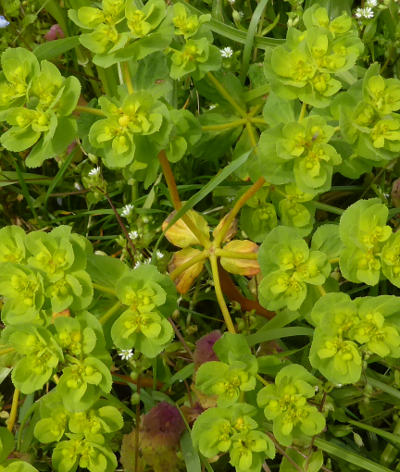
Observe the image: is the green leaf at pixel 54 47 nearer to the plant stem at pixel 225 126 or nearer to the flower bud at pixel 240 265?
the plant stem at pixel 225 126

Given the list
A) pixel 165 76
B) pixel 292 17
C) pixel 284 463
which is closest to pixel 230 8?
pixel 292 17

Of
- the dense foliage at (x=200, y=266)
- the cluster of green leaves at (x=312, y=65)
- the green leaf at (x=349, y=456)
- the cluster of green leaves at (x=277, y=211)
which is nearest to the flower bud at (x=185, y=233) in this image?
the dense foliage at (x=200, y=266)

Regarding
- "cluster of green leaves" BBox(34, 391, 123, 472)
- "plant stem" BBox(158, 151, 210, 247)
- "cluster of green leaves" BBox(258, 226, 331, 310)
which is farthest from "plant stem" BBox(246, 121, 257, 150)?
"cluster of green leaves" BBox(34, 391, 123, 472)

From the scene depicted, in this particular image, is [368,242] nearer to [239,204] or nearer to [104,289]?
[239,204]

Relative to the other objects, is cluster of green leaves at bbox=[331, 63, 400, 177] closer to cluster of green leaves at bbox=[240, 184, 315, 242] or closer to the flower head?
cluster of green leaves at bbox=[240, 184, 315, 242]

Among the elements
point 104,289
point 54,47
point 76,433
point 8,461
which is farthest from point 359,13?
point 8,461

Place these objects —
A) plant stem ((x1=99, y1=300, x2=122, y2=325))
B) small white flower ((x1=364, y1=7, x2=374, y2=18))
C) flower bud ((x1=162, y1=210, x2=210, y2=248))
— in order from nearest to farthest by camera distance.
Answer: plant stem ((x1=99, y1=300, x2=122, y2=325)) → flower bud ((x1=162, y1=210, x2=210, y2=248)) → small white flower ((x1=364, y1=7, x2=374, y2=18))

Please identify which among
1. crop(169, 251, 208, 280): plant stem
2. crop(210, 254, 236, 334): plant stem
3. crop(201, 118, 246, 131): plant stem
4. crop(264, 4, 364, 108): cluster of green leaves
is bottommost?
crop(210, 254, 236, 334): plant stem
